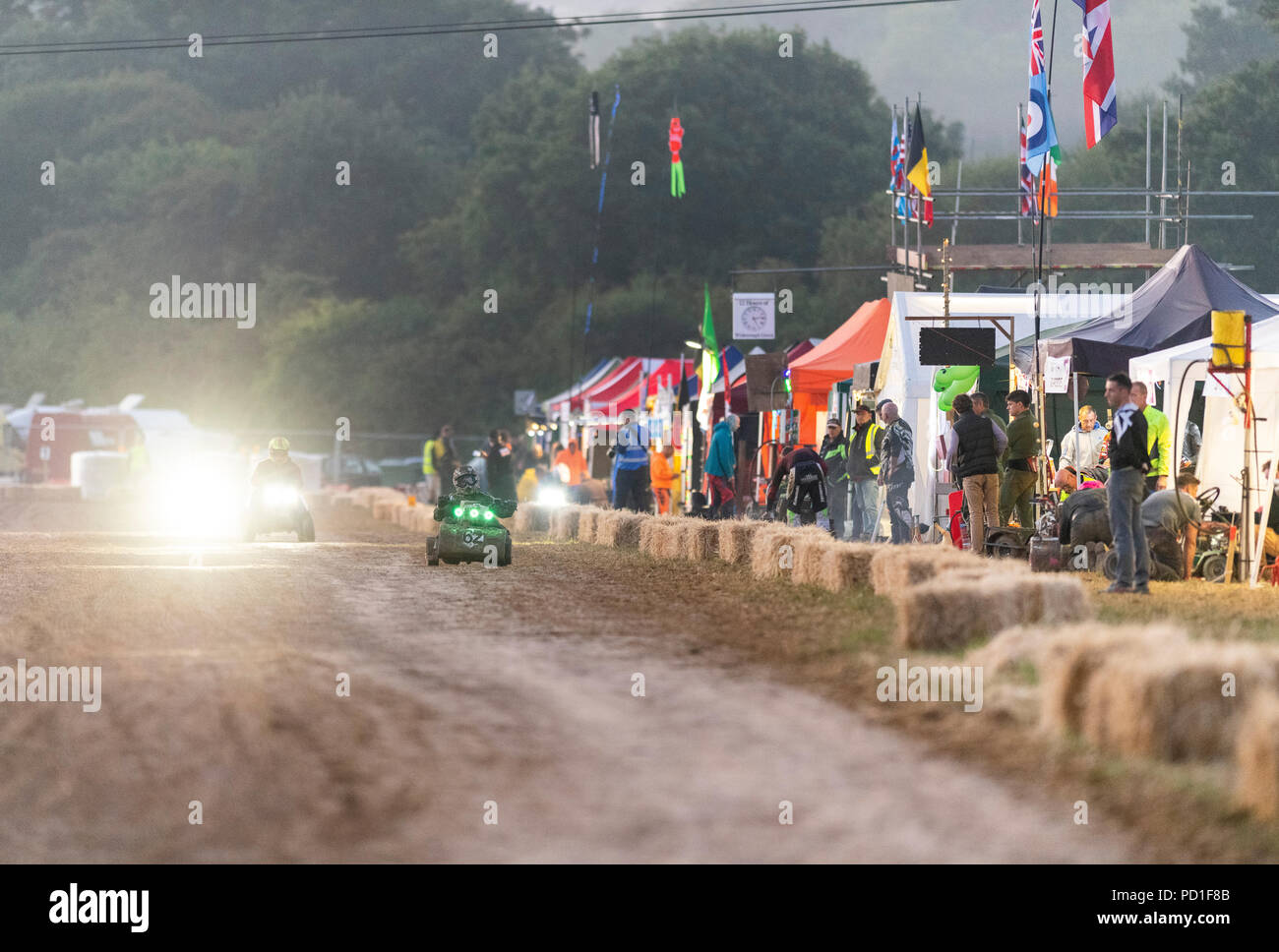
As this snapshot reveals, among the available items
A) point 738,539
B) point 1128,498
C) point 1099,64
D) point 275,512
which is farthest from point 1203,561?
point 275,512

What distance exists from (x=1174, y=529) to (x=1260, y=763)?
11.2m

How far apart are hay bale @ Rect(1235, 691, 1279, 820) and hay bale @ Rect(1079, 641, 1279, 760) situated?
648mm

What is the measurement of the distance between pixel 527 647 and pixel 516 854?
609cm

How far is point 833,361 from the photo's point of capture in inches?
1187

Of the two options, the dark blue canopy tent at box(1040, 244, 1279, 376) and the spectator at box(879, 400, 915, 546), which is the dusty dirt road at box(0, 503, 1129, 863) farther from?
the dark blue canopy tent at box(1040, 244, 1279, 376)

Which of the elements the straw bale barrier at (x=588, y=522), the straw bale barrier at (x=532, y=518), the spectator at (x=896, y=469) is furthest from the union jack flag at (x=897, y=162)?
the spectator at (x=896, y=469)

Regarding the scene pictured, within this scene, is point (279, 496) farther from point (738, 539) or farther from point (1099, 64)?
point (1099, 64)

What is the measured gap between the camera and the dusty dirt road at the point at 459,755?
6.97 meters

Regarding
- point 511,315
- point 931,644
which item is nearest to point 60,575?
point 931,644

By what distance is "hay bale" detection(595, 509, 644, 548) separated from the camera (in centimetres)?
2545

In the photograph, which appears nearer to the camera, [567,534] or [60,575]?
[60,575]

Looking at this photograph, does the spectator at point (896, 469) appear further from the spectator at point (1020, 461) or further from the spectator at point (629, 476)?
the spectator at point (629, 476)

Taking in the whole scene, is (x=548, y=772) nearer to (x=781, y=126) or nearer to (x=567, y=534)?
(x=567, y=534)
